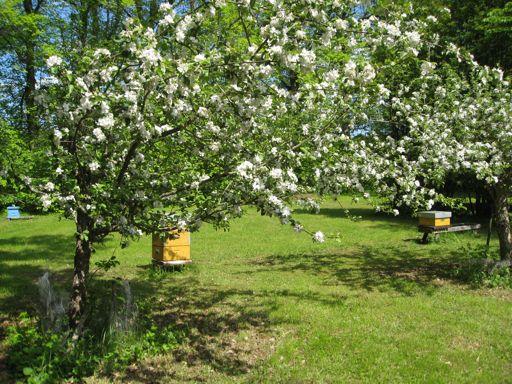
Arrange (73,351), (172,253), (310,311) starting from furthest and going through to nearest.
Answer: (172,253) < (310,311) < (73,351)

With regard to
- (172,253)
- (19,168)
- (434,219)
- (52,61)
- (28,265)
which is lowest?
(28,265)

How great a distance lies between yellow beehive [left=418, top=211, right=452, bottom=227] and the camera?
1327cm

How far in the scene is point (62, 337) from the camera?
16.6 feet

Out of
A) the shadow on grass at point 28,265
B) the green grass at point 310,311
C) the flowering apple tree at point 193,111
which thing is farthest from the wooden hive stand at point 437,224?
the shadow on grass at point 28,265

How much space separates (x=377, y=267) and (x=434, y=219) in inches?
130

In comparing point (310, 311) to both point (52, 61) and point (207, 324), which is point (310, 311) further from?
point (52, 61)

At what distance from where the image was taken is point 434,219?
13.2 meters

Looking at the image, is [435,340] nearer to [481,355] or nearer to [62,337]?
[481,355]

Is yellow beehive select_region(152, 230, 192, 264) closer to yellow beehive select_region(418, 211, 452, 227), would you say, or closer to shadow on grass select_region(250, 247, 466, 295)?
shadow on grass select_region(250, 247, 466, 295)

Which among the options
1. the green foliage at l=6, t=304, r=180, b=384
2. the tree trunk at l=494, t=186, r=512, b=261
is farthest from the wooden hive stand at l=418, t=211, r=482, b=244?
the green foliage at l=6, t=304, r=180, b=384

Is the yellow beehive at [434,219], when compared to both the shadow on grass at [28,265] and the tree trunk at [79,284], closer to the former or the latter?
the shadow on grass at [28,265]

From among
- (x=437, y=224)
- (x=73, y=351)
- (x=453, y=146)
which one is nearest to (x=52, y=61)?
(x=73, y=351)

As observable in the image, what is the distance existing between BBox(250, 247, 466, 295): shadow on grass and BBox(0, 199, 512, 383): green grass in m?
0.03

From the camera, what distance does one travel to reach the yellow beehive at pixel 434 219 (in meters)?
13.3
